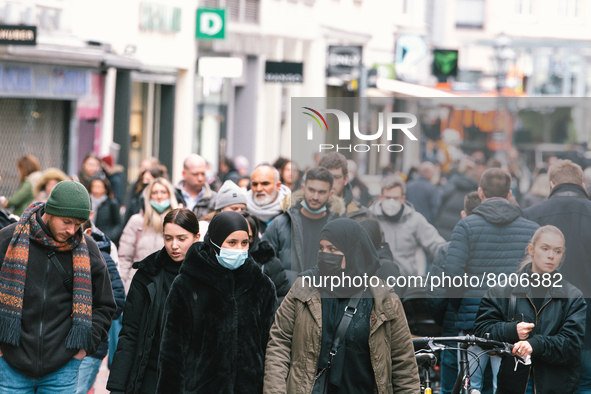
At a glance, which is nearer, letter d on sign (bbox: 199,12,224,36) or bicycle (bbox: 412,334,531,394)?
bicycle (bbox: 412,334,531,394)

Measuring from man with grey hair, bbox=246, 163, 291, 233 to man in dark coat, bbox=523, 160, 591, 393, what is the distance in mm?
2678

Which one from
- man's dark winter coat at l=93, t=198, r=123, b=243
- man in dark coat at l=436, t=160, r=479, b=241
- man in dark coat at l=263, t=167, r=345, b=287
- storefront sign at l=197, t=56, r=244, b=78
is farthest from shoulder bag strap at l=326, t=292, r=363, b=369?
storefront sign at l=197, t=56, r=244, b=78

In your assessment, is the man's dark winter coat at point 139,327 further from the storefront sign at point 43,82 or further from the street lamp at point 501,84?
the street lamp at point 501,84

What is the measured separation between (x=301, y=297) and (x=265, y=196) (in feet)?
12.5

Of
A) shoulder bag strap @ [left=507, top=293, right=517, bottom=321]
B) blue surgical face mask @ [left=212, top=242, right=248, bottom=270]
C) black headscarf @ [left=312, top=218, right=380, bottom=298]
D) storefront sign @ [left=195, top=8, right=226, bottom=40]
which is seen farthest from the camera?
storefront sign @ [left=195, top=8, right=226, bottom=40]

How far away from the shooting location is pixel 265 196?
29.1 ft

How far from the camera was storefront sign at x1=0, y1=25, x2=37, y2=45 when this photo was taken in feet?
48.5

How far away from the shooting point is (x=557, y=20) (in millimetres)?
60938

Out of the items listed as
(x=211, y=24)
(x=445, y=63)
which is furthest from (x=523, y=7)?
(x=211, y=24)

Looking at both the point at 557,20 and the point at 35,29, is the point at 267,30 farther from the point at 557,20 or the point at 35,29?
the point at 557,20

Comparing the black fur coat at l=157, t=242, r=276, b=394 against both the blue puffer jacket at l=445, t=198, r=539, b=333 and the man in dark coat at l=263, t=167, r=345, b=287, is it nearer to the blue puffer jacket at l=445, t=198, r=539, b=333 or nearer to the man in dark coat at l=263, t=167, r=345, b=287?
the man in dark coat at l=263, t=167, r=345, b=287

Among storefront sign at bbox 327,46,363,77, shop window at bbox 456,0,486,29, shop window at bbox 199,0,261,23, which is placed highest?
shop window at bbox 456,0,486,29

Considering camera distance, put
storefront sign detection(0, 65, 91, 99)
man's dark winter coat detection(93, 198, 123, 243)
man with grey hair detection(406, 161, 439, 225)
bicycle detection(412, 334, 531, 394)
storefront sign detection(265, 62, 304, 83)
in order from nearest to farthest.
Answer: bicycle detection(412, 334, 531, 394) → man's dark winter coat detection(93, 198, 123, 243) → man with grey hair detection(406, 161, 439, 225) → storefront sign detection(0, 65, 91, 99) → storefront sign detection(265, 62, 304, 83)

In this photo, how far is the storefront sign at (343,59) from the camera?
22.2 metres
